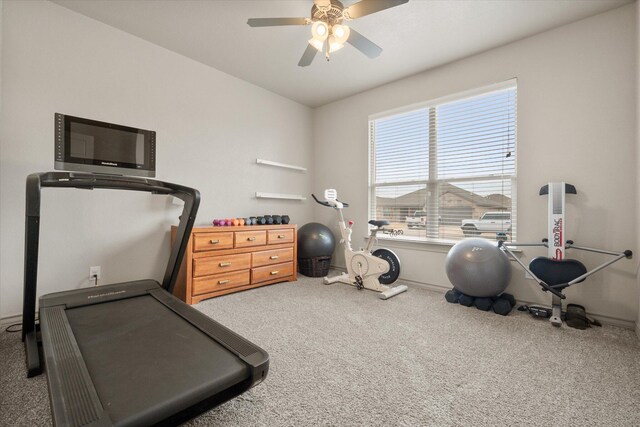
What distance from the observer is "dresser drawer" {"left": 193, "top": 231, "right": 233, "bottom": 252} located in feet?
9.39

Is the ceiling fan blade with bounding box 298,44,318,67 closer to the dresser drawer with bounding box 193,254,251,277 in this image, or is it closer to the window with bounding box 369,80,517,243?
the window with bounding box 369,80,517,243

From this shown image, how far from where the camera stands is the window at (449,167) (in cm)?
298

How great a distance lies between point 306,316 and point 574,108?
10.1 ft

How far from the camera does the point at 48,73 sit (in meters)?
2.39

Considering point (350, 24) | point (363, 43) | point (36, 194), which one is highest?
point (350, 24)

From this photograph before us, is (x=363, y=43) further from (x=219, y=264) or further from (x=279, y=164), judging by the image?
(x=219, y=264)

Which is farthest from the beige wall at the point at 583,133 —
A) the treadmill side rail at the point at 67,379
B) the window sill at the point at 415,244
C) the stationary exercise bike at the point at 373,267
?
the treadmill side rail at the point at 67,379

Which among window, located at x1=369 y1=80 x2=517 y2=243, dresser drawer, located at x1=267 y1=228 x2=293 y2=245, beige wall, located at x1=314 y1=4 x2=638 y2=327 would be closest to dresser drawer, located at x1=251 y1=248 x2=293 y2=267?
dresser drawer, located at x1=267 y1=228 x2=293 y2=245

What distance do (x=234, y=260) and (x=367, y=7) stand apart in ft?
8.71

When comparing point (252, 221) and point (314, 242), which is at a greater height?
point (252, 221)

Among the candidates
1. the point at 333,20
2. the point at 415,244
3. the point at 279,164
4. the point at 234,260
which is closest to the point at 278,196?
the point at 279,164

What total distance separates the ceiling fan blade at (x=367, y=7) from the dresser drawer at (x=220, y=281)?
2.69m

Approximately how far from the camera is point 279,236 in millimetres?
3607

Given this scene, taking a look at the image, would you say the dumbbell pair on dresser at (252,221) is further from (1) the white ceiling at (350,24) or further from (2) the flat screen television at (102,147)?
(1) the white ceiling at (350,24)
